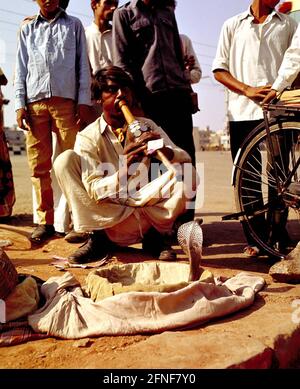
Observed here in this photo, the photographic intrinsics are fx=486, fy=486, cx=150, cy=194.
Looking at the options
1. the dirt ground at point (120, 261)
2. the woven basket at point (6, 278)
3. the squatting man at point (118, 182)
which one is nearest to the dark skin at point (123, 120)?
the squatting man at point (118, 182)

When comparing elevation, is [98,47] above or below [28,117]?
above

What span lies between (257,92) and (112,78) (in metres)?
1.04

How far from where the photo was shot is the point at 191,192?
3.35 metres

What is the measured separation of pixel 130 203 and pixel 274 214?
101 cm

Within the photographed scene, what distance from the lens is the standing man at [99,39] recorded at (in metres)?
4.41

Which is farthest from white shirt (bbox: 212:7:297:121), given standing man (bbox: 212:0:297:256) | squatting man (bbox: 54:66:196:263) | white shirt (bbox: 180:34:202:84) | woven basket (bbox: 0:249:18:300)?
woven basket (bbox: 0:249:18:300)

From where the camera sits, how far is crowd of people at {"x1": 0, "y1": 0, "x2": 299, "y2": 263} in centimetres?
335

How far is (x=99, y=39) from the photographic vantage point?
4.45 meters

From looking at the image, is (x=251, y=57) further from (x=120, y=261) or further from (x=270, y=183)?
(x=120, y=261)

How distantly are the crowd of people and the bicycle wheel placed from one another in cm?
13

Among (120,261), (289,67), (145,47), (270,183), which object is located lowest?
(120,261)

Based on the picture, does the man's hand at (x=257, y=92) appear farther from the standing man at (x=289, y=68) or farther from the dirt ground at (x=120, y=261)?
the dirt ground at (x=120, y=261)

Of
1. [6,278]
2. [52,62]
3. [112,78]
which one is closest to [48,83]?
[52,62]
